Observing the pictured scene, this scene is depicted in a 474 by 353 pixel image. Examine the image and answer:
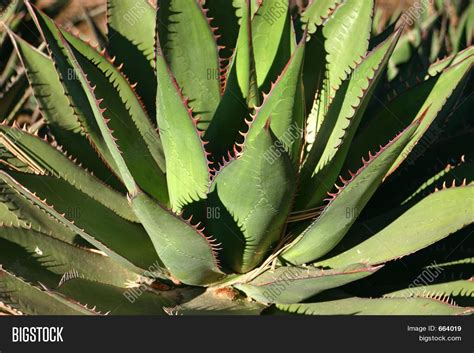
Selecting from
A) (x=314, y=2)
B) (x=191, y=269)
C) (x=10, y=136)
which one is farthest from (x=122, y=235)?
(x=314, y=2)

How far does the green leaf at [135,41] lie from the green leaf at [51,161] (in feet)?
0.96

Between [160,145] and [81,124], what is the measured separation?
0.24 m

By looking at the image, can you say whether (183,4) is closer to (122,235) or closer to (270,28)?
(270,28)

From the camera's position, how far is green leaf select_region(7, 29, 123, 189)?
2.31 meters

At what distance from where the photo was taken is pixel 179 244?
1.91 metres

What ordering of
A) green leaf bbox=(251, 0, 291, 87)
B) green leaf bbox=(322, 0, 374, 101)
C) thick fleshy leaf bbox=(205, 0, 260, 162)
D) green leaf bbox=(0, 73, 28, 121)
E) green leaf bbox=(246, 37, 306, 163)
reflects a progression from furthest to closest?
green leaf bbox=(0, 73, 28, 121), green leaf bbox=(322, 0, 374, 101), green leaf bbox=(251, 0, 291, 87), thick fleshy leaf bbox=(205, 0, 260, 162), green leaf bbox=(246, 37, 306, 163)

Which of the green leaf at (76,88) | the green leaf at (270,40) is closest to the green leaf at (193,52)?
the green leaf at (270,40)

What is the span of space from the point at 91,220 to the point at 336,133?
71 cm

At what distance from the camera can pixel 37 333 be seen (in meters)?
2.04

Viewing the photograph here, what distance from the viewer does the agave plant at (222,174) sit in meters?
1.87

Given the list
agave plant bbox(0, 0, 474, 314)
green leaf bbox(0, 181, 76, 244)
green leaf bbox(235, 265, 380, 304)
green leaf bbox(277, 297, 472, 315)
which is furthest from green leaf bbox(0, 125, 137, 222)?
green leaf bbox(277, 297, 472, 315)

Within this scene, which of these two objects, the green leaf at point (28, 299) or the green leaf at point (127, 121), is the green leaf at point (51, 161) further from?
the green leaf at point (28, 299)

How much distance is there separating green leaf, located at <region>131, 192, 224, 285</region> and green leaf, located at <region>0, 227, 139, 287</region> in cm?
22

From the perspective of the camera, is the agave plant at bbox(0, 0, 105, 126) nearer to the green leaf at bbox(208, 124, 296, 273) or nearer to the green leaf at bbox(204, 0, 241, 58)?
the green leaf at bbox(204, 0, 241, 58)
